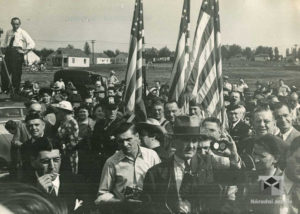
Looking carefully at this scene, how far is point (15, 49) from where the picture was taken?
7.40ft

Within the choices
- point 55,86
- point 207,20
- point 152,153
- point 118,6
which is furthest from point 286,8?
point 55,86

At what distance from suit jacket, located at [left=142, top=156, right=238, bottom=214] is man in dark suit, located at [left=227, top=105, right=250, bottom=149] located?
0.28 m

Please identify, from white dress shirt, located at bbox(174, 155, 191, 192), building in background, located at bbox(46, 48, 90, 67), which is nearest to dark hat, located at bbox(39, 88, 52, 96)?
building in background, located at bbox(46, 48, 90, 67)

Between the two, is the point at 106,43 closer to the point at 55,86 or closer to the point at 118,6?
the point at 118,6

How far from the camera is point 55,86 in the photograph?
94.6 inches

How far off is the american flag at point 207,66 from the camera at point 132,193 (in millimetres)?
752

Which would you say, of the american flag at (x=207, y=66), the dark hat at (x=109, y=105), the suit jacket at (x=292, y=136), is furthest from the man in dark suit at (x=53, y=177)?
the suit jacket at (x=292, y=136)

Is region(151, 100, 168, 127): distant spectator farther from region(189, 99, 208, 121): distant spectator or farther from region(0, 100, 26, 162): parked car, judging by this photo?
region(0, 100, 26, 162): parked car

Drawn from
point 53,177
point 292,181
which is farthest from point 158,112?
point 292,181

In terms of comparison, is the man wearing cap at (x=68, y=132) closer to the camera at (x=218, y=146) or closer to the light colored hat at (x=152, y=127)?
the light colored hat at (x=152, y=127)

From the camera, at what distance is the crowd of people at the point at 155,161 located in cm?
203

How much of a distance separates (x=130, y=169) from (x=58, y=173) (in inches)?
14.3

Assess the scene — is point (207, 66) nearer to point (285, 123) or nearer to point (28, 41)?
point (285, 123)

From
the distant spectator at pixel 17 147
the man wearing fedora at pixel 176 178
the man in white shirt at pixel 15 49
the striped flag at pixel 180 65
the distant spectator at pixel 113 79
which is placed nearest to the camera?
the man wearing fedora at pixel 176 178
